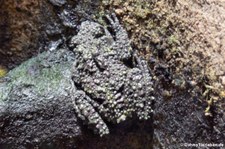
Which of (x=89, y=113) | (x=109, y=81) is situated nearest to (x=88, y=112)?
(x=89, y=113)

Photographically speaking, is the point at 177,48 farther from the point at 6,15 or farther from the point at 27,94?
the point at 6,15

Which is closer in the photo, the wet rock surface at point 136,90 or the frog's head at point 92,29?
the wet rock surface at point 136,90

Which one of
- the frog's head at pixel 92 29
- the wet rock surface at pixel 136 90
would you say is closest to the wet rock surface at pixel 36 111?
the wet rock surface at pixel 136 90

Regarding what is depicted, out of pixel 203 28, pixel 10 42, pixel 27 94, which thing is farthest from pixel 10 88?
pixel 203 28

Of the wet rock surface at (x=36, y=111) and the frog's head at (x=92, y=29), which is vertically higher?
the frog's head at (x=92, y=29)

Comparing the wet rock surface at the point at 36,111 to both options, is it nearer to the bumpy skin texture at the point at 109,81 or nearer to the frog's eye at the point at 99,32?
the bumpy skin texture at the point at 109,81

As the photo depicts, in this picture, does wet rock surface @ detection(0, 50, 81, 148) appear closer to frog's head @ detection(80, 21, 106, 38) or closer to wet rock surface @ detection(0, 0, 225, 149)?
wet rock surface @ detection(0, 0, 225, 149)

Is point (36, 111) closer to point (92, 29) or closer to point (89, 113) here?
point (89, 113)

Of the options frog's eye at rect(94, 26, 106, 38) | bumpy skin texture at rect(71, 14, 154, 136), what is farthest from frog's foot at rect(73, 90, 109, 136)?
frog's eye at rect(94, 26, 106, 38)
